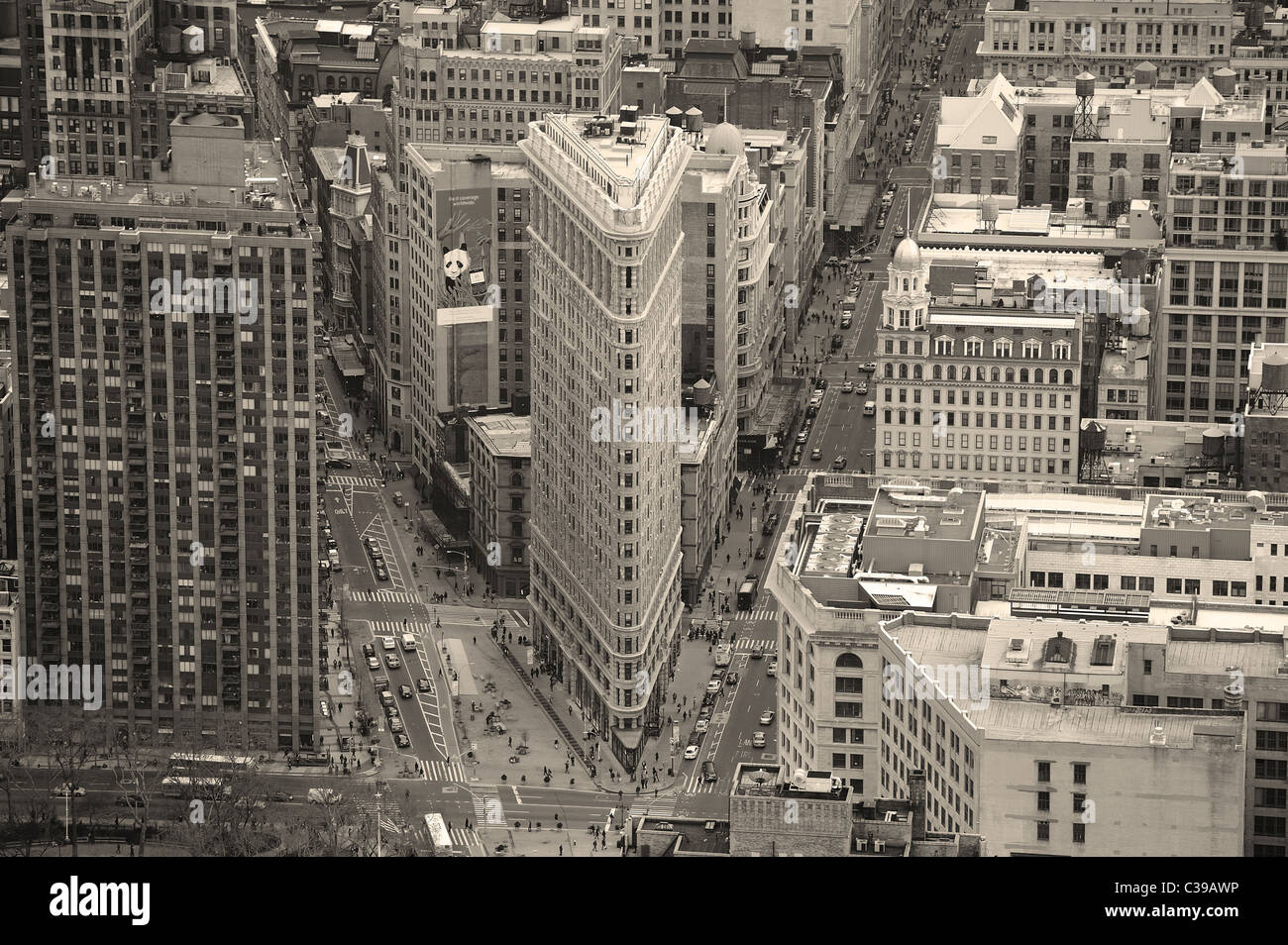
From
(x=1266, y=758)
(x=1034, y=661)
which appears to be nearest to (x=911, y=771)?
(x=1034, y=661)
